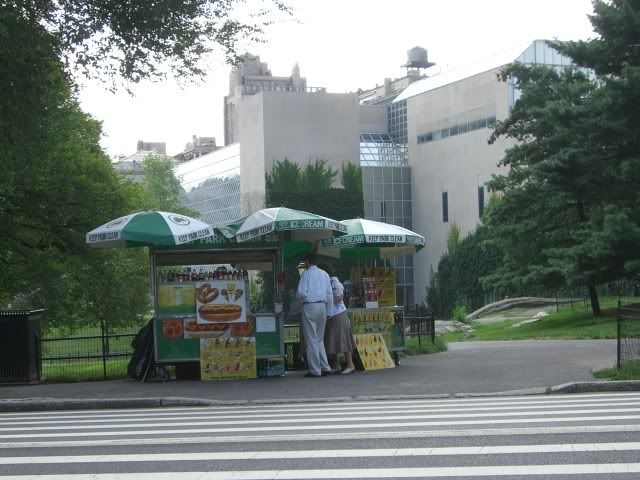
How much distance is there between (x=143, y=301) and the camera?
41.0 metres

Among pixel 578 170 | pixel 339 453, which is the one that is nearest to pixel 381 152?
pixel 578 170

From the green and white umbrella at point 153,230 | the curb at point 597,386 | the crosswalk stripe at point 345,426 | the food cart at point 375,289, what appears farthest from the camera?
the food cart at point 375,289

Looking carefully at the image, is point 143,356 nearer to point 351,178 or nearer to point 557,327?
point 557,327

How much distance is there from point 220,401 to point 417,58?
458ft

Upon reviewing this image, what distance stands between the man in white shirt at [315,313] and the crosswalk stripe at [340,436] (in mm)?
7547

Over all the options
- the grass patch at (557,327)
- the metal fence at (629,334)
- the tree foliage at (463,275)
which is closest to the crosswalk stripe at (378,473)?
the metal fence at (629,334)

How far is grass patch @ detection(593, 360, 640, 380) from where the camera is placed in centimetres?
1528

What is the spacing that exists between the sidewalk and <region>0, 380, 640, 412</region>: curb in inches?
7.7

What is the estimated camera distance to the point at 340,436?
991cm

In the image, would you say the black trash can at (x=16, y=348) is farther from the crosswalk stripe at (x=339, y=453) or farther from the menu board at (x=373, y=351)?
the crosswalk stripe at (x=339, y=453)

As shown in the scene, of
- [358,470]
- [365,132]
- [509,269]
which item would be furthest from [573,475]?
[365,132]

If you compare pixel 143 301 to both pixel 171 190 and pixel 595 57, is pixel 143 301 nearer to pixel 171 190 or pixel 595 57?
pixel 595 57

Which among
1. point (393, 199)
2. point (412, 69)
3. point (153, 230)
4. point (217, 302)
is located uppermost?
point (412, 69)

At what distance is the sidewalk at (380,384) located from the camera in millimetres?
15195
